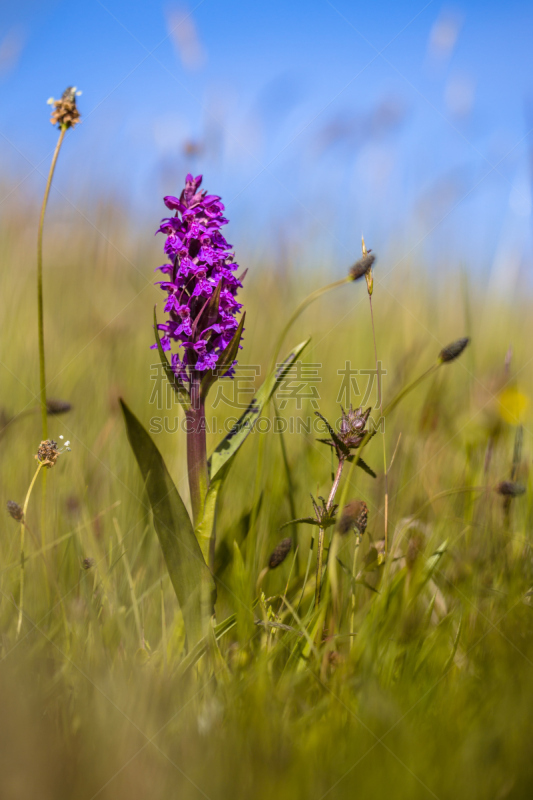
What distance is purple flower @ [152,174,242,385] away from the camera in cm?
167

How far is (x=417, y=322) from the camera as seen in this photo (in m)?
3.71

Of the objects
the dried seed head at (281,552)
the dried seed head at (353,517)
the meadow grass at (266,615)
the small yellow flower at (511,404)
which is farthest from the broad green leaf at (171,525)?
the small yellow flower at (511,404)

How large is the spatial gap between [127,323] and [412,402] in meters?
1.74

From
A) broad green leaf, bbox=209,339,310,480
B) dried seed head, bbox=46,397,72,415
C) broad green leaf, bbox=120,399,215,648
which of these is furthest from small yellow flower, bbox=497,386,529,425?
dried seed head, bbox=46,397,72,415

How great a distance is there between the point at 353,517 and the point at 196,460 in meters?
0.57

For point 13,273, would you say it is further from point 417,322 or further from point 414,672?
point 414,672

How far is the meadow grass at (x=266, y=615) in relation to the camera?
2.69ft

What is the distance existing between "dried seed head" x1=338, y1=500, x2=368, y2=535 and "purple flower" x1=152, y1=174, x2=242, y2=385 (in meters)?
0.64

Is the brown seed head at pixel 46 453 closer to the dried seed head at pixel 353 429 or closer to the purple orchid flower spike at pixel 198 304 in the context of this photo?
the purple orchid flower spike at pixel 198 304

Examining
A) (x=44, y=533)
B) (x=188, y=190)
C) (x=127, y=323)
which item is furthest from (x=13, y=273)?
(x=44, y=533)

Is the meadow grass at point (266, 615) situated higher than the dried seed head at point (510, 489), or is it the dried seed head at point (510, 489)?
the dried seed head at point (510, 489)

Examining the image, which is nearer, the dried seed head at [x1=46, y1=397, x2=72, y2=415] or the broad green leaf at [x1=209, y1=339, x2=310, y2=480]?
the broad green leaf at [x1=209, y1=339, x2=310, y2=480]

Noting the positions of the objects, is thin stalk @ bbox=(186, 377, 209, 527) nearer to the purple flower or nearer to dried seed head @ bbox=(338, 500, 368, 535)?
the purple flower

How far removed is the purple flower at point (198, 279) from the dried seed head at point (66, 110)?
0.36 meters
